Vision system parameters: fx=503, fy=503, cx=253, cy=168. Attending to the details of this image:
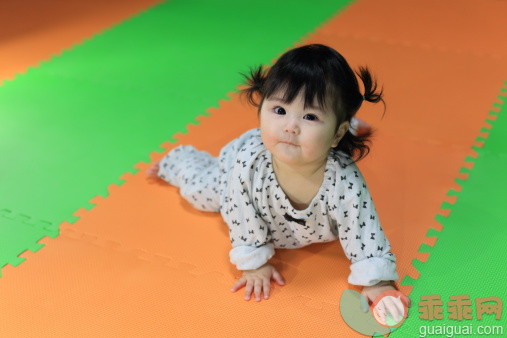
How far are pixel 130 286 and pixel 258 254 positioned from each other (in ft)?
1.26

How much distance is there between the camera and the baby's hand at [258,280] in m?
1.43

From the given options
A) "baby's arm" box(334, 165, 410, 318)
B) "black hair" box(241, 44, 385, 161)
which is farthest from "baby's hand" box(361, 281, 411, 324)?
"black hair" box(241, 44, 385, 161)

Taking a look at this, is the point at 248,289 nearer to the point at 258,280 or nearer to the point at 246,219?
the point at 258,280

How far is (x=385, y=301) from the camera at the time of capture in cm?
136

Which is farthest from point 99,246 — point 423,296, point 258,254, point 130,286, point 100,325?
point 423,296

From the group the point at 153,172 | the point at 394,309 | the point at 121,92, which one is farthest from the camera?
the point at 121,92

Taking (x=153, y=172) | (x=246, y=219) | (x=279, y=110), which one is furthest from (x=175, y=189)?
(x=279, y=110)

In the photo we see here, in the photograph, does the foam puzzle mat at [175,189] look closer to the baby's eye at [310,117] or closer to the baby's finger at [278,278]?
the baby's finger at [278,278]

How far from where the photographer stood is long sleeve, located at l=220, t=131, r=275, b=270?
1447mm

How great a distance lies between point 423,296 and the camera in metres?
1.41

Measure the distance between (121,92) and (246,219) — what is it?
1.29 meters

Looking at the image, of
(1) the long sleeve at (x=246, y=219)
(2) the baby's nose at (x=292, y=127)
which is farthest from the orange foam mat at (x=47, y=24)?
(2) the baby's nose at (x=292, y=127)

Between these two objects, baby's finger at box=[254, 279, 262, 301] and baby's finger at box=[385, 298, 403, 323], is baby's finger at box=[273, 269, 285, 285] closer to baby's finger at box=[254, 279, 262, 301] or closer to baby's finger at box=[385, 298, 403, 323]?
baby's finger at box=[254, 279, 262, 301]

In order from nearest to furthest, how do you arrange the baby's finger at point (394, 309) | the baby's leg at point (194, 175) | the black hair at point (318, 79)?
1. the black hair at point (318, 79)
2. the baby's finger at point (394, 309)
3. the baby's leg at point (194, 175)
